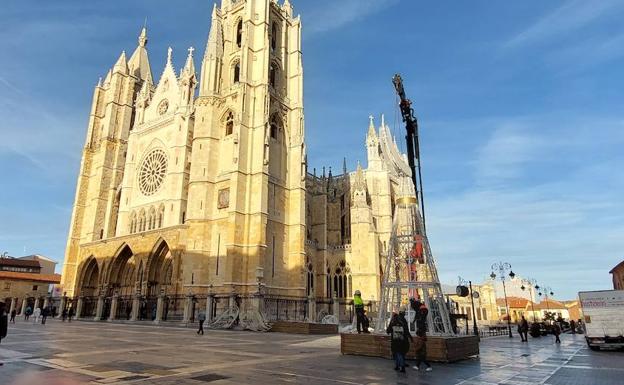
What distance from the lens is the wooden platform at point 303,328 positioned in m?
20.9

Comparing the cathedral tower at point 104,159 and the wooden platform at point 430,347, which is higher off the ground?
the cathedral tower at point 104,159

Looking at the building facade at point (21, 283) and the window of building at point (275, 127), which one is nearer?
the window of building at point (275, 127)

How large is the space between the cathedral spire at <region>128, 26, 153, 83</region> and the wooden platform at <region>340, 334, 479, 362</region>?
1821 inches

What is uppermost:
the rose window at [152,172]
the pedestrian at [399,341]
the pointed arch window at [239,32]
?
the pointed arch window at [239,32]

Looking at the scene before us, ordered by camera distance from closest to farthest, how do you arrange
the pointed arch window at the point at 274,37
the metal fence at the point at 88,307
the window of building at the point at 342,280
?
the metal fence at the point at 88,307, the pointed arch window at the point at 274,37, the window of building at the point at 342,280

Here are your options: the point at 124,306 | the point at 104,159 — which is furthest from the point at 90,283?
the point at 104,159

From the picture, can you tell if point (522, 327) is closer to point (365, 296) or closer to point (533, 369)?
point (533, 369)

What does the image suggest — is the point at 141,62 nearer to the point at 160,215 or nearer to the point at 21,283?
the point at 160,215

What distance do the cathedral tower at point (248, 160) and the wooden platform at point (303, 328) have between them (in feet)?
18.1

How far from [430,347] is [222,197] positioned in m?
24.2

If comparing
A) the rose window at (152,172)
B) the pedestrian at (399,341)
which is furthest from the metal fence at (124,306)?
the pedestrian at (399,341)

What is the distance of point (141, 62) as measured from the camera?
51.4 meters

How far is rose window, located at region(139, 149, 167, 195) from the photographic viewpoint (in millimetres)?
38250

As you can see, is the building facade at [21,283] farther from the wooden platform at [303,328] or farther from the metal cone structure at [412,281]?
the metal cone structure at [412,281]
